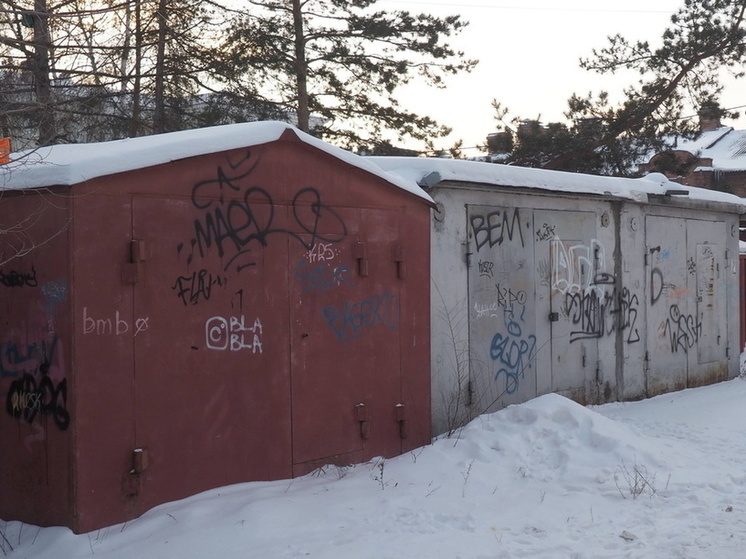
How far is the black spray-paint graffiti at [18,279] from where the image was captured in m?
5.70

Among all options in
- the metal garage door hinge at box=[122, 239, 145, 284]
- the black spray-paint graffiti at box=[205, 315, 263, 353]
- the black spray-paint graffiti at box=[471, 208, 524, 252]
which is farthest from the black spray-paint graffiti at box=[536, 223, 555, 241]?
the metal garage door hinge at box=[122, 239, 145, 284]

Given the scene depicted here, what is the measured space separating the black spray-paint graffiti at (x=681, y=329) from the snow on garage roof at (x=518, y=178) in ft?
5.37

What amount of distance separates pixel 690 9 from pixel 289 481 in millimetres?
15180

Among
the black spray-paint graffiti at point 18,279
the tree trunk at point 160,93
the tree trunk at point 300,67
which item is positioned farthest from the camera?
the tree trunk at point 300,67

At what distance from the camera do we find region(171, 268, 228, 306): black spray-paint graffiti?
6074mm

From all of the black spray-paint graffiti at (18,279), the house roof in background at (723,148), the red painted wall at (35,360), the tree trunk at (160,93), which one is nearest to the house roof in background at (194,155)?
the red painted wall at (35,360)

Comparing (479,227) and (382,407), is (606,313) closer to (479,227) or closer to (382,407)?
(479,227)

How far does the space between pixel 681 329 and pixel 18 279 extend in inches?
A: 355

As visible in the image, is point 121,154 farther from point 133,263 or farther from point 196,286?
point 196,286

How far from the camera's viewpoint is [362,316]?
23.8ft

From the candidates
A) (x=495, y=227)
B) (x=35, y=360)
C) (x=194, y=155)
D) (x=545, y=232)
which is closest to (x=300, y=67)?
(x=545, y=232)

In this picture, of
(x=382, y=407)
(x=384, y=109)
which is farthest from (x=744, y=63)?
(x=382, y=407)

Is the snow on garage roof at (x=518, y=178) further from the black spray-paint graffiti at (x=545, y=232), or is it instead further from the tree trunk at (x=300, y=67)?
the tree trunk at (x=300, y=67)

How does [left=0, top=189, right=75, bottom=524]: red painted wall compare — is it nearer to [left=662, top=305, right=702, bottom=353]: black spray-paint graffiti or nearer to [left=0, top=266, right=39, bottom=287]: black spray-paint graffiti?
[left=0, top=266, right=39, bottom=287]: black spray-paint graffiti
